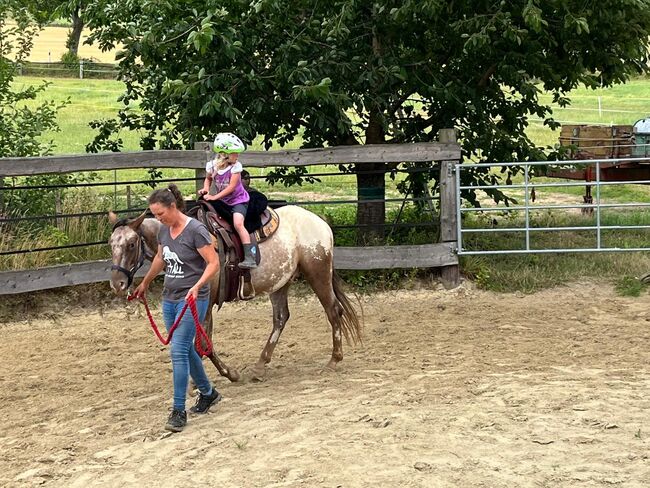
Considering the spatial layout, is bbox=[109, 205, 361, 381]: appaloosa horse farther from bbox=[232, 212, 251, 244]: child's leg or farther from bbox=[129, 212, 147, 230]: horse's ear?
bbox=[129, 212, 147, 230]: horse's ear

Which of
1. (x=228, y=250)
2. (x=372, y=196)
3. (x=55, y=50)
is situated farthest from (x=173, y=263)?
(x=55, y=50)

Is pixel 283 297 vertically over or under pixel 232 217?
under

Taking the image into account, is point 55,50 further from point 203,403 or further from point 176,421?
point 176,421

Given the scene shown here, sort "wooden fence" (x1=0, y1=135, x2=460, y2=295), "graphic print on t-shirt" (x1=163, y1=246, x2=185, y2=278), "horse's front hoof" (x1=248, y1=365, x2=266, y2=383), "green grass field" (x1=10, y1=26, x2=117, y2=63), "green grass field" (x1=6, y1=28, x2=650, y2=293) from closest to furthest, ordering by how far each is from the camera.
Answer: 1. "graphic print on t-shirt" (x1=163, y1=246, x2=185, y2=278)
2. "horse's front hoof" (x1=248, y1=365, x2=266, y2=383)
3. "wooden fence" (x1=0, y1=135, x2=460, y2=295)
4. "green grass field" (x1=6, y1=28, x2=650, y2=293)
5. "green grass field" (x1=10, y1=26, x2=117, y2=63)

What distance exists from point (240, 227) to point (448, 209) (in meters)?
4.13

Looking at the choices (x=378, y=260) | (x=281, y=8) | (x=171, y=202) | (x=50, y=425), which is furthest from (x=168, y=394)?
(x=281, y=8)

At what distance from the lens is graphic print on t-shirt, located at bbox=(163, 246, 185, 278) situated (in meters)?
6.68

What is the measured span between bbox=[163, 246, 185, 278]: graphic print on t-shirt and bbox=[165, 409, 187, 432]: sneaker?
976 mm

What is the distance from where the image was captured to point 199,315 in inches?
273

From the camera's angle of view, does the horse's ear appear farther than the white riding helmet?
No

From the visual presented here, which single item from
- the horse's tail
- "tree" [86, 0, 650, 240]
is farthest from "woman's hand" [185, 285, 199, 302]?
"tree" [86, 0, 650, 240]

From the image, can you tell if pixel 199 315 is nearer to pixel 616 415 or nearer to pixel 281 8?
pixel 616 415

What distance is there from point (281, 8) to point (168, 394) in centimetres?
530

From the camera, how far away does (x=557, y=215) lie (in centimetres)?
1577
